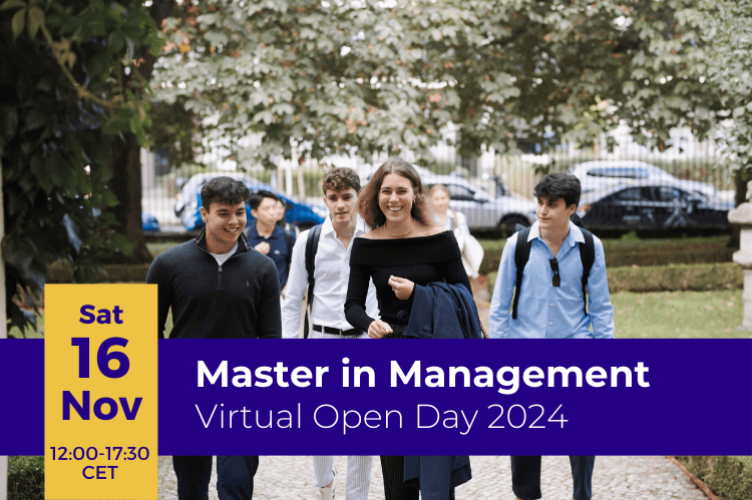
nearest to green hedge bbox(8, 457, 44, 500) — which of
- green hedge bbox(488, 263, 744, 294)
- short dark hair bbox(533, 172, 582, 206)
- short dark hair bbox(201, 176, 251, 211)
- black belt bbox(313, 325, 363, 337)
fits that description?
black belt bbox(313, 325, 363, 337)

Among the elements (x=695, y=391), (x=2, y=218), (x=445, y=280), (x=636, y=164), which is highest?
(x=636, y=164)

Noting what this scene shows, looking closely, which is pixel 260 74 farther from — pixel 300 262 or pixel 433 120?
pixel 300 262

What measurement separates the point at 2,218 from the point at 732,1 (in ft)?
26.7

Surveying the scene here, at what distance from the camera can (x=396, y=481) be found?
3826 millimetres

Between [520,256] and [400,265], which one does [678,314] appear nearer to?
[520,256]

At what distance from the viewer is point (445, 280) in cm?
384

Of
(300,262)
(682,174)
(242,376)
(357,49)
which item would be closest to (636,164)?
(682,174)

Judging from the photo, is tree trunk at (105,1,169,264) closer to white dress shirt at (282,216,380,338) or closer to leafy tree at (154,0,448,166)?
leafy tree at (154,0,448,166)

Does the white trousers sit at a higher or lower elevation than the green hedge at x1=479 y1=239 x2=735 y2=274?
lower

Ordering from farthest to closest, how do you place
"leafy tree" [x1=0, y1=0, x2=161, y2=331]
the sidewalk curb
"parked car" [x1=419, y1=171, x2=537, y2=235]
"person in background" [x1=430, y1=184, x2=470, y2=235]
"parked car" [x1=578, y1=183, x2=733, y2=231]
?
"parked car" [x1=419, y1=171, x2=537, y2=235]
"parked car" [x1=578, y1=183, x2=733, y2=231]
"person in background" [x1=430, y1=184, x2=470, y2=235]
the sidewalk curb
"leafy tree" [x1=0, y1=0, x2=161, y2=331]

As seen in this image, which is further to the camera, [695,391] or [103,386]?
[695,391]

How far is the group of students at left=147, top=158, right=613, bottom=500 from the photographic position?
372cm

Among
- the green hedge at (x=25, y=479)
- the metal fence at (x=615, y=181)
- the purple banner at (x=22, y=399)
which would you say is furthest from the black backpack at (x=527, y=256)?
the metal fence at (x=615, y=181)

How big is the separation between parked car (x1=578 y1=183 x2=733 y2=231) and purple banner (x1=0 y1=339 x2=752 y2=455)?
15.1 meters
